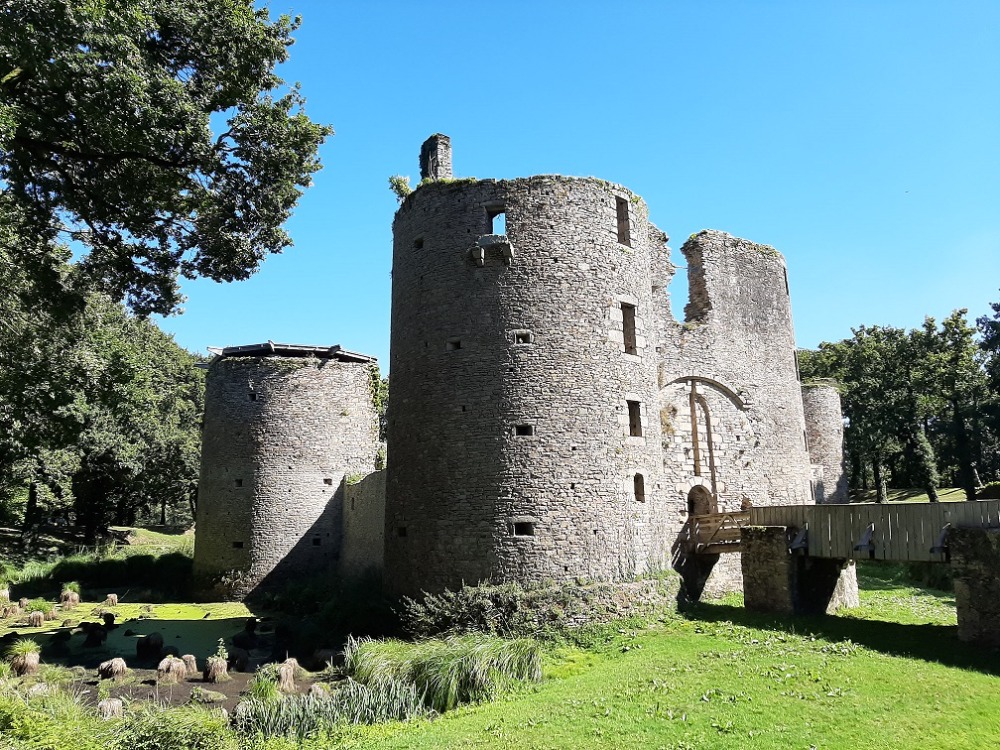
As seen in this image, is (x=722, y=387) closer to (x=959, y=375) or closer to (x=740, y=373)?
(x=740, y=373)

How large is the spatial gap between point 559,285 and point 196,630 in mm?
15184

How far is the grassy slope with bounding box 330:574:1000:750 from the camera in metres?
9.27

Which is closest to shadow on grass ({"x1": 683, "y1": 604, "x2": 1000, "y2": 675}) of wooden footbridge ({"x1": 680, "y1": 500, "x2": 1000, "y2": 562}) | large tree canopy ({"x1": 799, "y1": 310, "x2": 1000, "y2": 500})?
wooden footbridge ({"x1": 680, "y1": 500, "x2": 1000, "y2": 562})

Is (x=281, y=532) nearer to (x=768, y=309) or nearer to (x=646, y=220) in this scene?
(x=646, y=220)

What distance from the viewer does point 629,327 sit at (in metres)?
17.9

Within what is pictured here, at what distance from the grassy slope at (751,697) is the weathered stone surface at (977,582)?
18.4 inches

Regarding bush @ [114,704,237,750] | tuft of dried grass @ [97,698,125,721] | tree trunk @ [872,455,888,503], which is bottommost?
tuft of dried grass @ [97,698,125,721]

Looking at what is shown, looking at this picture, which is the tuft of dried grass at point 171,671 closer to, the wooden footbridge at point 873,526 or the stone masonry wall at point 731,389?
the stone masonry wall at point 731,389

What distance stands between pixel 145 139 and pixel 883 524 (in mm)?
15757

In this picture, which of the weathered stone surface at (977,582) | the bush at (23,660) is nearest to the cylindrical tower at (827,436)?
the weathered stone surface at (977,582)

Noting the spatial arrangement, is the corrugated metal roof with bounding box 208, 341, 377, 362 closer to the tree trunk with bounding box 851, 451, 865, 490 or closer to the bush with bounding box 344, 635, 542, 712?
the bush with bounding box 344, 635, 542, 712

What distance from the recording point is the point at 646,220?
19.6 m

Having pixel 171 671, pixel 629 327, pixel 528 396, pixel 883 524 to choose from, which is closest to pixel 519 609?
pixel 528 396

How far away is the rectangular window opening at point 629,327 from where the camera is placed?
699 inches
